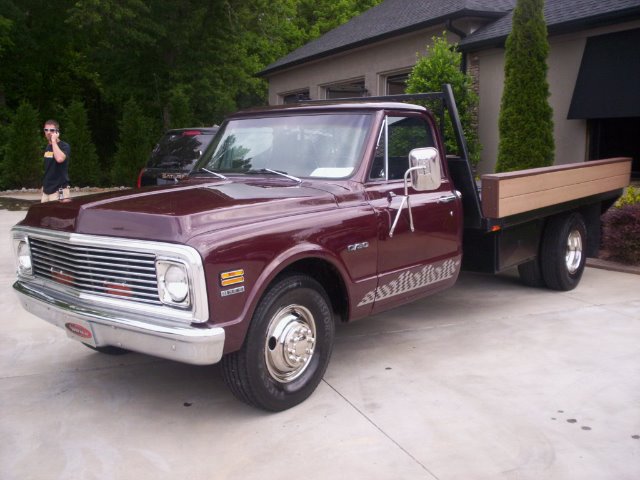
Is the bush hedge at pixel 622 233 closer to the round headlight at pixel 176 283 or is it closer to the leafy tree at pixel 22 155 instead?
the round headlight at pixel 176 283

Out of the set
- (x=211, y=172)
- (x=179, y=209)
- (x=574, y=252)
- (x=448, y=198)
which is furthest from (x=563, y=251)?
(x=179, y=209)

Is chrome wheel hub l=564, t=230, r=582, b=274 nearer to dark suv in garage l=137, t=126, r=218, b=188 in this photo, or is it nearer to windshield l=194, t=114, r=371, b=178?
windshield l=194, t=114, r=371, b=178

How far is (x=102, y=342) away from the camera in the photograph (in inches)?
149

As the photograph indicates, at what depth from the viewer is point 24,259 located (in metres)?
4.43

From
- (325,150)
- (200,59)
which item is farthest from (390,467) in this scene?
(200,59)

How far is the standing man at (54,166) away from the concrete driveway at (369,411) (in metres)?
3.25

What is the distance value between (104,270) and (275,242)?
1020mm

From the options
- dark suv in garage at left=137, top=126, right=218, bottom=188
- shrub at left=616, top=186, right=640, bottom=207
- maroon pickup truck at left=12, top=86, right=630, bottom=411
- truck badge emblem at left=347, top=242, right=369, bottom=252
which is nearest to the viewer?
maroon pickup truck at left=12, top=86, right=630, bottom=411

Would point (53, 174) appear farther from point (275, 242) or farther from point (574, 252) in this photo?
point (574, 252)

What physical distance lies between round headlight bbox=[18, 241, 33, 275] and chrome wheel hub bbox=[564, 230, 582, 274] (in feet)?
17.7

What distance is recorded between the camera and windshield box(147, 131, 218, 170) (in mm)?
10641

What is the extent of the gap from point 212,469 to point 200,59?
21948 millimetres

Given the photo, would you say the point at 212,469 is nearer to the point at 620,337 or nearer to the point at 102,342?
the point at 102,342

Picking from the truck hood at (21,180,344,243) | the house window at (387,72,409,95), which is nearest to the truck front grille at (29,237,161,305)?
Result: the truck hood at (21,180,344,243)
